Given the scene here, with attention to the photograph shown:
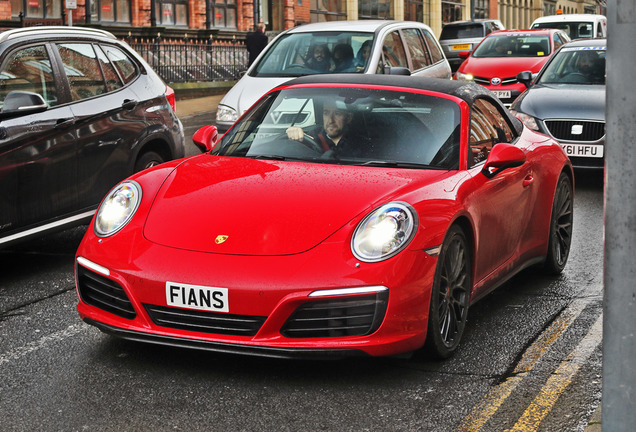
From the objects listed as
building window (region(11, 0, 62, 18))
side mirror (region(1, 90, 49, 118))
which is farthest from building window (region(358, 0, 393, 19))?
side mirror (region(1, 90, 49, 118))

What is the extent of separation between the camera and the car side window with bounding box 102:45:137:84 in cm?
829

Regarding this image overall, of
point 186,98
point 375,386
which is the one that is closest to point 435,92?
point 375,386

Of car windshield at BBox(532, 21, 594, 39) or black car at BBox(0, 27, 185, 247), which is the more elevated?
car windshield at BBox(532, 21, 594, 39)

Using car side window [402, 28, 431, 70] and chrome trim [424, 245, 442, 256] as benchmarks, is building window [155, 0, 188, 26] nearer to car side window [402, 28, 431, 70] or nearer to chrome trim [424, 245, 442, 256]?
car side window [402, 28, 431, 70]

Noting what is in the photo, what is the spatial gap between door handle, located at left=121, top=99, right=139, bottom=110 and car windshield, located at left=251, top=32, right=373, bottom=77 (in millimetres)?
4602

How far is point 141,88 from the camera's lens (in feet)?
27.7

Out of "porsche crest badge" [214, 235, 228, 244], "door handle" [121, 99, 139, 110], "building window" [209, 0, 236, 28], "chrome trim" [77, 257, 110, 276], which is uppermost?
"building window" [209, 0, 236, 28]

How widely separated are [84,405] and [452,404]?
154cm

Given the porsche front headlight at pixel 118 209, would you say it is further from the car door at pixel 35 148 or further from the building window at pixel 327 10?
the building window at pixel 327 10

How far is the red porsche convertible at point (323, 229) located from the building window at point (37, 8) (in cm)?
2259

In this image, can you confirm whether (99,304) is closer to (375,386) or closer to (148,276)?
(148,276)

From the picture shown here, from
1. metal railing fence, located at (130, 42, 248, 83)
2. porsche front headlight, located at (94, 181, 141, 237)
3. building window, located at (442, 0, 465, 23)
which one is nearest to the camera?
porsche front headlight, located at (94, 181, 141, 237)

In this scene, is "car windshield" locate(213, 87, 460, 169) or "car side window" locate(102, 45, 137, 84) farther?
"car side window" locate(102, 45, 137, 84)

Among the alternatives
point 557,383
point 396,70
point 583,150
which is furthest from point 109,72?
point 583,150
